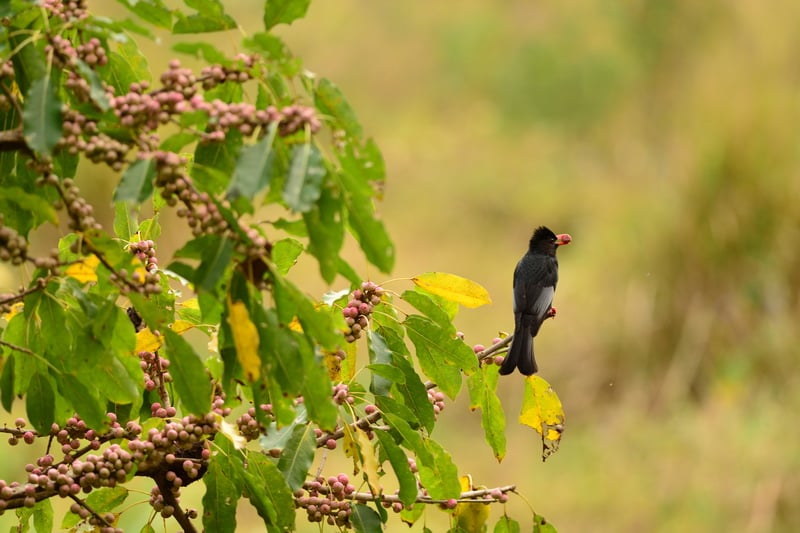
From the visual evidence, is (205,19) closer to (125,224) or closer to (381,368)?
(381,368)

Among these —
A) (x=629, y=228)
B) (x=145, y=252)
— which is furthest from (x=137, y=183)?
(x=629, y=228)

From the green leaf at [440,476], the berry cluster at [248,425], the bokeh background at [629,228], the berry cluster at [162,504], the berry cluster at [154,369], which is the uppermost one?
the bokeh background at [629,228]

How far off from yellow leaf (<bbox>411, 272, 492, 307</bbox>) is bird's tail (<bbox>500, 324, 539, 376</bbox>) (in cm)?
17

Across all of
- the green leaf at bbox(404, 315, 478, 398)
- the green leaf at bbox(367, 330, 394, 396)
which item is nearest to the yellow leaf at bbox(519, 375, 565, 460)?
the green leaf at bbox(404, 315, 478, 398)

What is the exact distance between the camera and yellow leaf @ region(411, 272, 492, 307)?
1700 millimetres

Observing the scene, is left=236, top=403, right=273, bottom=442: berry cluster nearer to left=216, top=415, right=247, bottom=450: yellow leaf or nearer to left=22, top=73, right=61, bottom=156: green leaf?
left=216, top=415, right=247, bottom=450: yellow leaf

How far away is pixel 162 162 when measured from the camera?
3.77ft

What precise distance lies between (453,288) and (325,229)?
588 millimetres

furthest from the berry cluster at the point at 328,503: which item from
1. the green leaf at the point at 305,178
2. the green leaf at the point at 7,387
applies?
the green leaf at the point at 305,178

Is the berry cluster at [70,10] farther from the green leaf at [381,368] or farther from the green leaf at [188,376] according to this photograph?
the green leaf at [381,368]

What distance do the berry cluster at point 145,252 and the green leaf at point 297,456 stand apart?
1.20 ft

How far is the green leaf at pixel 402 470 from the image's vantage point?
5.12 feet

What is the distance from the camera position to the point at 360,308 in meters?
1.62

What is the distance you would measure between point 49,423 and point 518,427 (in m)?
4.49
